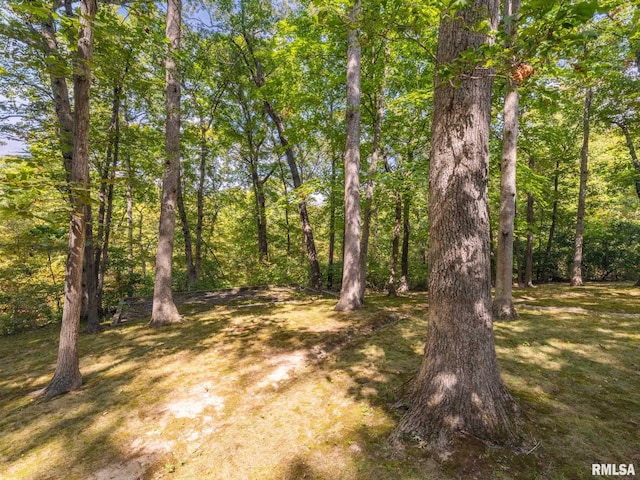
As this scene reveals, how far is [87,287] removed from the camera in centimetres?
863

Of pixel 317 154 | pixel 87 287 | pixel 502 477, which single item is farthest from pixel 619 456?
pixel 317 154

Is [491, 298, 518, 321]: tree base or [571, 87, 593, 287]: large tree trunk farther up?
[571, 87, 593, 287]: large tree trunk

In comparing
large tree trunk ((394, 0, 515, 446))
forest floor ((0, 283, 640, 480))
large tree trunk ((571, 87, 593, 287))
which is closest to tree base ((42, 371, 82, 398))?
forest floor ((0, 283, 640, 480))

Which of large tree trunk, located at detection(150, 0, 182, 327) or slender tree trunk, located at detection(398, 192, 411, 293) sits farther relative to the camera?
slender tree trunk, located at detection(398, 192, 411, 293)

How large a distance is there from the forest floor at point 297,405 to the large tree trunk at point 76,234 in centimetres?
33

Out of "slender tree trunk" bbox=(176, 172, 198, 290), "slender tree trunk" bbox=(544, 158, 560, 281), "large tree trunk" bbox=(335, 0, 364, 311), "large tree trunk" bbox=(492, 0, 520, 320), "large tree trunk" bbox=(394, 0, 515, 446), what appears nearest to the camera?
"large tree trunk" bbox=(394, 0, 515, 446)

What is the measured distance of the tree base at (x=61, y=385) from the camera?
4.50m

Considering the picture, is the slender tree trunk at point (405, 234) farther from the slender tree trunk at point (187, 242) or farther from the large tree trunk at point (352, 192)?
the slender tree trunk at point (187, 242)

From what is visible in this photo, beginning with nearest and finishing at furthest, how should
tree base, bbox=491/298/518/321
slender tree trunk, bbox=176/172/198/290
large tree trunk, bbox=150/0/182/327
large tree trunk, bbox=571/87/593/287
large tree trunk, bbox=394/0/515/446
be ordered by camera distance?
1. large tree trunk, bbox=394/0/515/446
2. tree base, bbox=491/298/518/321
3. large tree trunk, bbox=150/0/182/327
4. large tree trunk, bbox=571/87/593/287
5. slender tree trunk, bbox=176/172/198/290

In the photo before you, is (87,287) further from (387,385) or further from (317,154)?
(317,154)

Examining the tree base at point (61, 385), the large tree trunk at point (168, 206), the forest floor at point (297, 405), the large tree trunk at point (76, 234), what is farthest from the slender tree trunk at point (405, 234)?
the tree base at point (61, 385)

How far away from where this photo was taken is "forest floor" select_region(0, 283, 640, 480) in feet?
8.84

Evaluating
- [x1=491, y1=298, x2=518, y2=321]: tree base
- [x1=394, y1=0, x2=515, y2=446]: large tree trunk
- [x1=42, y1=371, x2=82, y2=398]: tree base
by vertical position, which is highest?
[x1=394, y1=0, x2=515, y2=446]: large tree trunk

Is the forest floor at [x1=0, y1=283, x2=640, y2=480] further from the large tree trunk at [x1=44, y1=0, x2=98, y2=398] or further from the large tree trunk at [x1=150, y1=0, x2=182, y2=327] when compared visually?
the large tree trunk at [x1=150, y1=0, x2=182, y2=327]
